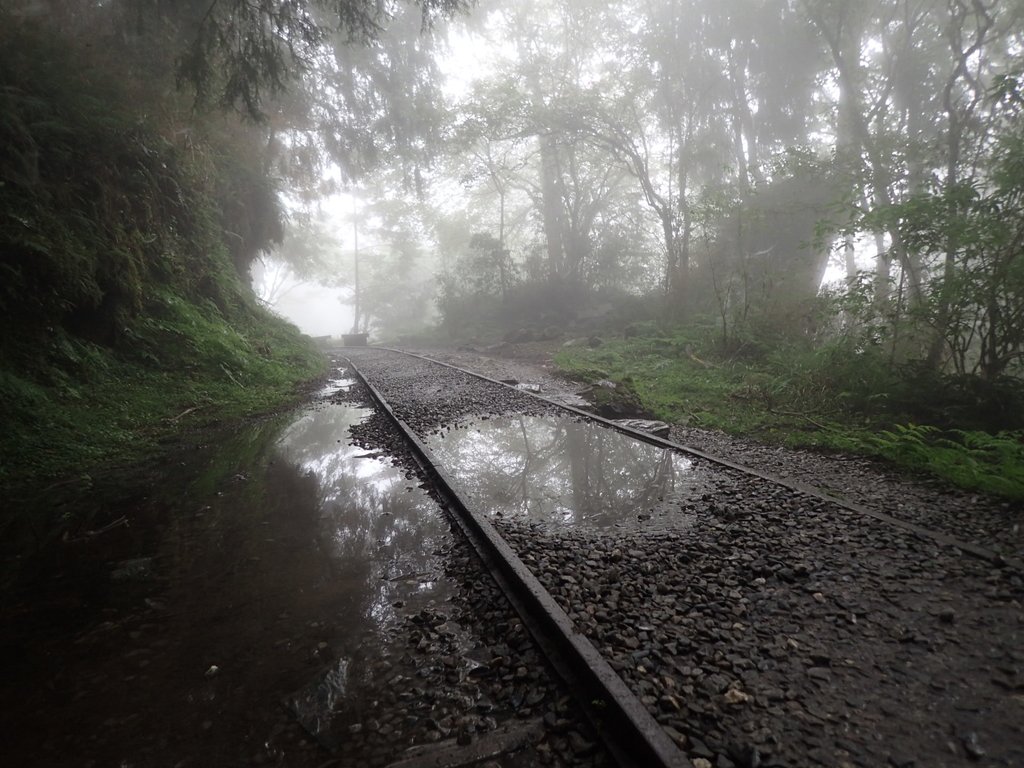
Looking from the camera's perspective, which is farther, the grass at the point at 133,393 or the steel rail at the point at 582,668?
the grass at the point at 133,393

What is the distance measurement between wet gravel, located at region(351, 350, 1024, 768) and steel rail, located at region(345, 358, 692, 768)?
0.12 m

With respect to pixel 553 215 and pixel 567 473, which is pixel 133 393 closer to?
pixel 567 473

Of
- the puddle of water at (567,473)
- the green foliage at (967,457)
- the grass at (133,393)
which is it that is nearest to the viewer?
the green foliage at (967,457)

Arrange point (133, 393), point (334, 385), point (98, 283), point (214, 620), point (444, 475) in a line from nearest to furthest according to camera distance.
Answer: point (214, 620)
point (444, 475)
point (133, 393)
point (98, 283)
point (334, 385)

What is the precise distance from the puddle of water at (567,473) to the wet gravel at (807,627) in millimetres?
300

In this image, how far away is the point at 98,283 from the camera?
259 inches

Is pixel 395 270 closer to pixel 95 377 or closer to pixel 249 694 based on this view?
pixel 95 377

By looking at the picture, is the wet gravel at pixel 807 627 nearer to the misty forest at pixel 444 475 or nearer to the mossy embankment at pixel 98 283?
the misty forest at pixel 444 475

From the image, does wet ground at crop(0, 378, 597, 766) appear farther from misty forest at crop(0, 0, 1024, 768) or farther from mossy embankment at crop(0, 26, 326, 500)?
mossy embankment at crop(0, 26, 326, 500)

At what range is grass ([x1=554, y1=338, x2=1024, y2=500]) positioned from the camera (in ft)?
12.9

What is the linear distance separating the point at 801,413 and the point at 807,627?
16.3 ft

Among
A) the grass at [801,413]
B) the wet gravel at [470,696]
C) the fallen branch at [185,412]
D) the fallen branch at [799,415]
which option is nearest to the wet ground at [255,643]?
the wet gravel at [470,696]

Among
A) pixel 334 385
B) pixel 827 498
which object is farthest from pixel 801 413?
pixel 334 385

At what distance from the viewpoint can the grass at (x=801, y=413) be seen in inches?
155
